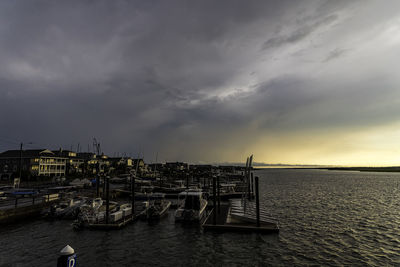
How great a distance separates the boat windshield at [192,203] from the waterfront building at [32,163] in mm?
82589

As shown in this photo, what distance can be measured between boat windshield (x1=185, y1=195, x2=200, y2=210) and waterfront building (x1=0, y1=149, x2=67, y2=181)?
271 ft

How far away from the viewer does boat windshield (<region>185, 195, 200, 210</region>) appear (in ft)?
108

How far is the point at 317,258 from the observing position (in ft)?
66.9

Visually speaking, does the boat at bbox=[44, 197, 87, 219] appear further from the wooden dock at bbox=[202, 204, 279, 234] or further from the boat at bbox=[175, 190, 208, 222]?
the wooden dock at bbox=[202, 204, 279, 234]

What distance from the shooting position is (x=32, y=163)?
89.8 meters

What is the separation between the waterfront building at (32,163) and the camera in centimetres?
8981

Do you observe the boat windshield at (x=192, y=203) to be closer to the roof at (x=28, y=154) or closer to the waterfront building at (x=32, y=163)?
the waterfront building at (x=32, y=163)

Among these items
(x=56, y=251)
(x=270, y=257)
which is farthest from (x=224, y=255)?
(x=56, y=251)

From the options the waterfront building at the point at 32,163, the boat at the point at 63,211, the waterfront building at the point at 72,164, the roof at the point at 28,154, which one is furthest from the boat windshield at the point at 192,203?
the waterfront building at the point at 72,164

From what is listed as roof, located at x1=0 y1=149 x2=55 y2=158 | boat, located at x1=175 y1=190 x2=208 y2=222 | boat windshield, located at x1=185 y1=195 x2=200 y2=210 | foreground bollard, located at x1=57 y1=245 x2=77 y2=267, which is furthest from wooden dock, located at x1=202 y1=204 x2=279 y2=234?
roof, located at x1=0 y1=149 x2=55 y2=158

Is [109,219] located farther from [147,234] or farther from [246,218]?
[246,218]

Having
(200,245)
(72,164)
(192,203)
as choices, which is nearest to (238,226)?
(200,245)

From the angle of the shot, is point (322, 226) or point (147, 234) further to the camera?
point (322, 226)

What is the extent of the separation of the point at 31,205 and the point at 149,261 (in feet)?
89.8
